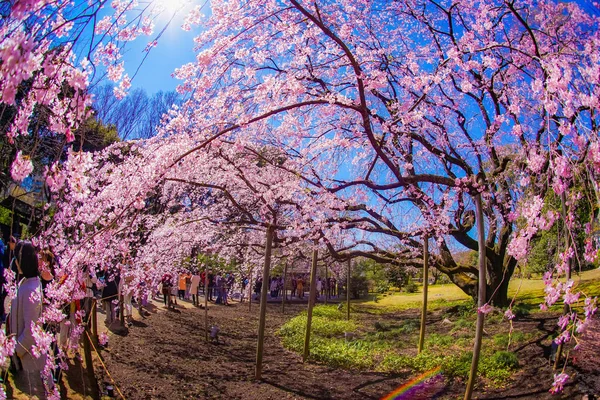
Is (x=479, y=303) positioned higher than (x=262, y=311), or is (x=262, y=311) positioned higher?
(x=479, y=303)

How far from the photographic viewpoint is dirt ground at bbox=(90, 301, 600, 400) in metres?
5.32

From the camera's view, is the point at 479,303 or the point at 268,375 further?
the point at 268,375

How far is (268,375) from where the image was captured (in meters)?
6.60

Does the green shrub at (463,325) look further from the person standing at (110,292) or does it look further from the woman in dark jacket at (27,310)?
the woman in dark jacket at (27,310)

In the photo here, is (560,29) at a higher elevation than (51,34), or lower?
higher

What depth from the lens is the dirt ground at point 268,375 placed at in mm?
5321

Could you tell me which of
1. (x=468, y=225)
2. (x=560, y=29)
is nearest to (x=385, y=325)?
(x=468, y=225)

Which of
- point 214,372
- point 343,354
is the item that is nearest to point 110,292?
point 214,372

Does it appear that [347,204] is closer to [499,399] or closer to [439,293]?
[499,399]

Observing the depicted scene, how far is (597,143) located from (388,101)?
5740 millimetres

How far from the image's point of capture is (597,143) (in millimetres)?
2076

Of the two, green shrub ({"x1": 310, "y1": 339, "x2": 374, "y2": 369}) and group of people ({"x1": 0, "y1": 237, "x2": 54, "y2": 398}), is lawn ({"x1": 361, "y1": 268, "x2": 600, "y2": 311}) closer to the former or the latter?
green shrub ({"x1": 310, "y1": 339, "x2": 374, "y2": 369})

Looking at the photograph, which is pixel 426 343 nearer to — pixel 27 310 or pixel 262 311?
pixel 262 311

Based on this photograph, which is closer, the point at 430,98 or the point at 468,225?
the point at 430,98
